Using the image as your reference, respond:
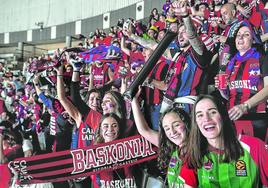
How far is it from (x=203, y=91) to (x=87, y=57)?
1.40 metres

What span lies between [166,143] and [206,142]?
1.40 feet

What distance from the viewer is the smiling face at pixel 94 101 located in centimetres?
336

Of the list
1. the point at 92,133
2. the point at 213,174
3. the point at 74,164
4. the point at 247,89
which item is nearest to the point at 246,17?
the point at 247,89

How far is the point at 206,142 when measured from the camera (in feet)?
7.66

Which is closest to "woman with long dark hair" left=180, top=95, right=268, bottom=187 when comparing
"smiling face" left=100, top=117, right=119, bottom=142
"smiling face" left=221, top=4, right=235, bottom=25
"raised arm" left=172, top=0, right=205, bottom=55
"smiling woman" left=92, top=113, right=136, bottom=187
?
"raised arm" left=172, top=0, right=205, bottom=55

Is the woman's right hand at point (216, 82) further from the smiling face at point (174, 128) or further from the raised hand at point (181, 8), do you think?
the raised hand at point (181, 8)

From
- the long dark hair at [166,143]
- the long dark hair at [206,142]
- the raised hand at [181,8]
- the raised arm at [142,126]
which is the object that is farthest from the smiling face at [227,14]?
the raised arm at [142,126]

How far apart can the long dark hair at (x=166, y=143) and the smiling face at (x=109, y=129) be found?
49 cm

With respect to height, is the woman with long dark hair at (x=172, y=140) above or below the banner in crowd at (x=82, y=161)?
above

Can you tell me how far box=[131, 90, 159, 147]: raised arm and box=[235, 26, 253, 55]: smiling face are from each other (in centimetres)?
86

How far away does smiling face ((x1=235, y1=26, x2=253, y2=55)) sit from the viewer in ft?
7.62

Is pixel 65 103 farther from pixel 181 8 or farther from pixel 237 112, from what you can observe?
pixel 237 112

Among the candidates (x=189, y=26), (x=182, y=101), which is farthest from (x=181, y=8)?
(x=182, y=101)

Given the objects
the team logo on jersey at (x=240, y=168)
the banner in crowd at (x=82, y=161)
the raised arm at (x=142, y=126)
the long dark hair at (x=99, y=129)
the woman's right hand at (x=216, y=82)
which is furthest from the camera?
the long dark hair at (x=99, y=129)
